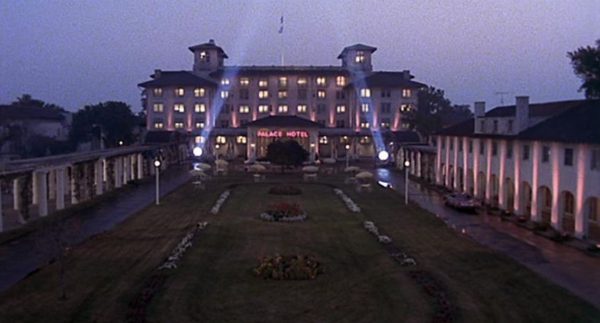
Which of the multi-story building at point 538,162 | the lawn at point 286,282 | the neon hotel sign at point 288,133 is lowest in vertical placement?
the lawn at point 286,282

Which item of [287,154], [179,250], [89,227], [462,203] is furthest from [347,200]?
[287,154]

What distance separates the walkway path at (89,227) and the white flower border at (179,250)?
4.89 meters

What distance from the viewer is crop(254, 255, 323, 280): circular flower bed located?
2645 cm

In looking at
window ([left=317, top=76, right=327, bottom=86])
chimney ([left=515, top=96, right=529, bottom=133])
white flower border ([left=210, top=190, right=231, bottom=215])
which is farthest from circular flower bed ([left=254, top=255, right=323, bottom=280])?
window ([left=317, top=76, right=327, bottom=86])

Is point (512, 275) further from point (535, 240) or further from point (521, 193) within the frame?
point (521, 193)

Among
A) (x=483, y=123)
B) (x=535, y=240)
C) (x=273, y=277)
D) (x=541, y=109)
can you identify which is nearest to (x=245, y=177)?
(x=483, y=123)

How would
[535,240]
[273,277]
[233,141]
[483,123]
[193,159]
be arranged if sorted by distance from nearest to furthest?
[273,277], [535,240], [483,123], [193,159], [233,141]

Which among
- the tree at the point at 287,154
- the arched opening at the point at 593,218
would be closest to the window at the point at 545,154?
the arched opening at the point at 593,218

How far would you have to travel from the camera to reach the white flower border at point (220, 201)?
155 ft

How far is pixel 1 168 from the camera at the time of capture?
41.4 metres

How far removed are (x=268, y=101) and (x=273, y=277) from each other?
100311 millimetres

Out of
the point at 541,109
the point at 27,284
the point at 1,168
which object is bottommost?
the point at 27,284

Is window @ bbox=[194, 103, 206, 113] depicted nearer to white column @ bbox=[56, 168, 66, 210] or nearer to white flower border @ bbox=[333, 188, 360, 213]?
A: white flower border @ bbox=[333, 188, 360, 213]

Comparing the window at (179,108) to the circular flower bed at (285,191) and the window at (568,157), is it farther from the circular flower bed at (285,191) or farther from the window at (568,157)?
the window at (568,157)
